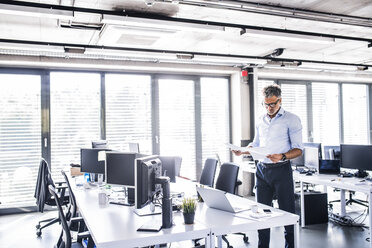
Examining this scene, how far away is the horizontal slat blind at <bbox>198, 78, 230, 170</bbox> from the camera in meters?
7.37

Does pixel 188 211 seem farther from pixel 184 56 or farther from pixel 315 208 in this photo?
pixel 184 56

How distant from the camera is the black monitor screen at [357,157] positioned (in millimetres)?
4500

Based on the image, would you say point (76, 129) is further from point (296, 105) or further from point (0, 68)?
point (296, 105)

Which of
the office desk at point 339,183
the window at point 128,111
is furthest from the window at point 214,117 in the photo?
the office desk at point 339,183

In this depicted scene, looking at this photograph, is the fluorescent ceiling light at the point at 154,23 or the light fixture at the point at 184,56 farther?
the light fixture at the point at 184,56

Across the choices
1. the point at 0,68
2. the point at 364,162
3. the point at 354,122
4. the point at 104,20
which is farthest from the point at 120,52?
the point at 354,122

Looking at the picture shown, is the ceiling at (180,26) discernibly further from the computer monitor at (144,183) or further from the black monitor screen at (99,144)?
the computer monitor at (144,183)

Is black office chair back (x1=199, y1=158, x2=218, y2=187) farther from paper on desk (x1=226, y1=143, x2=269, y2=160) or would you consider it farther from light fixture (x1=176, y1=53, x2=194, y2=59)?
light fixture (x1=176, y1=53, x2=194, y2=59)

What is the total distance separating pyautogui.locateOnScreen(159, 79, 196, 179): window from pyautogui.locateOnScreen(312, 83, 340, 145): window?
3393mm

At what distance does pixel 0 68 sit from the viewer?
592 centimetres

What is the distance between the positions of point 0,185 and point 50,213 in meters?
0.99

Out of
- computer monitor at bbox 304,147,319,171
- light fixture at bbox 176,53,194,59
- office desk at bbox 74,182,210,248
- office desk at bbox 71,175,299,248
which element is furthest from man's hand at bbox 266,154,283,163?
light fixture at bbox 176,53,194,59

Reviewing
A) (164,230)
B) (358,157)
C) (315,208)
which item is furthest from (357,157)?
(164,230)

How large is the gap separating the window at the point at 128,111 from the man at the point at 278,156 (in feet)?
12.7
